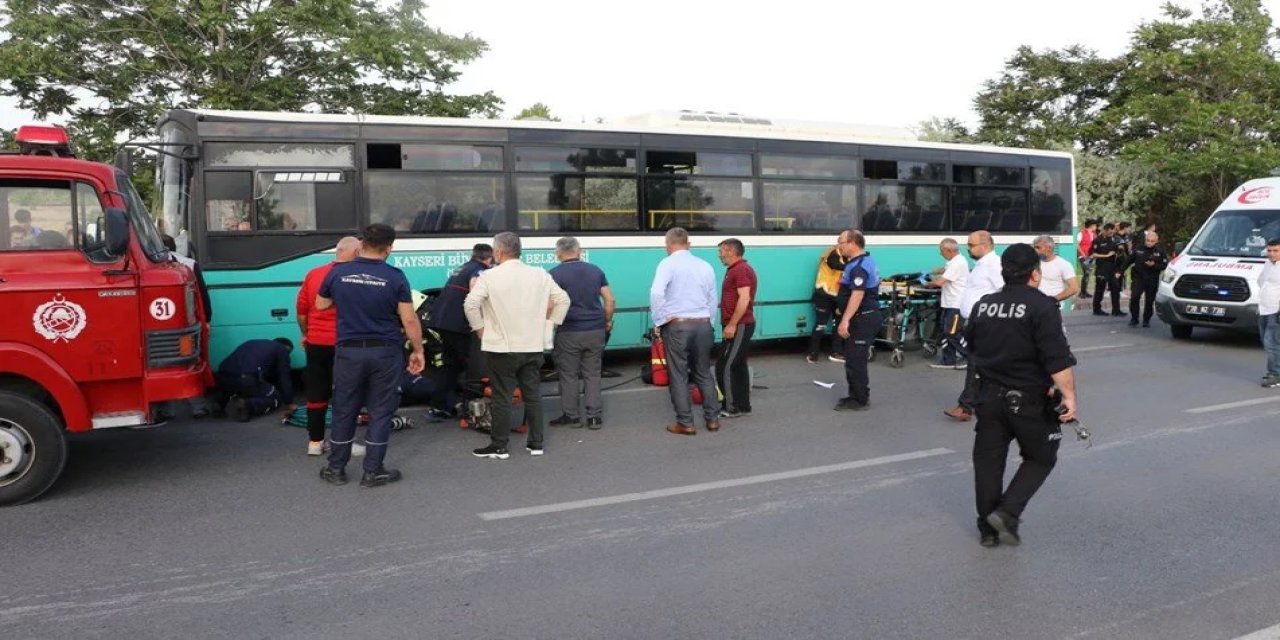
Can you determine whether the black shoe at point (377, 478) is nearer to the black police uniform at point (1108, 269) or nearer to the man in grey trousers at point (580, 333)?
the man in grey trousers at point (580, 333)

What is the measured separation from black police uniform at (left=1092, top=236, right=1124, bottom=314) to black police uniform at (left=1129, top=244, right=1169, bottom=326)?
1324mm

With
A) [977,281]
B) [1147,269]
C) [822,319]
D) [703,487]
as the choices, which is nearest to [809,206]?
[822,319]

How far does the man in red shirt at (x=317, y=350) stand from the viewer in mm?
7617

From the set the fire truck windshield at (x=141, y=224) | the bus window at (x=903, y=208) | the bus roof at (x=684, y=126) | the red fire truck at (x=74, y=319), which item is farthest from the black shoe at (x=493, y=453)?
the bus window at (x=903, y=208)

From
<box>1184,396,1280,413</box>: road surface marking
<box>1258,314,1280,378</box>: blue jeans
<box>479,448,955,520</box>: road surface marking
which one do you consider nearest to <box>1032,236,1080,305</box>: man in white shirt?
<box>1184,396,1280,413</box>: road surface marking

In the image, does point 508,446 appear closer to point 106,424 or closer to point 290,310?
point 106,424

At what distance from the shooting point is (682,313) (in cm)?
857

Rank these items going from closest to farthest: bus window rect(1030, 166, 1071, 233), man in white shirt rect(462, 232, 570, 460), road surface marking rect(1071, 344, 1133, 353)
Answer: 1. man in white shirt rect(462, 232, 570, 460)
2. road surface marking rect(1071, 344, 1133, 353)
3. bus window rect(1030, 166, 1071, 233)

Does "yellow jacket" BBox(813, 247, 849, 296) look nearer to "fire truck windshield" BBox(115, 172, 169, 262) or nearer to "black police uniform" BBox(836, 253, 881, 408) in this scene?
"black police uniform" BBox(836, 253, 881, 408)

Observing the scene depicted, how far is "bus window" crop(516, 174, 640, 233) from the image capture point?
1170 centimetres

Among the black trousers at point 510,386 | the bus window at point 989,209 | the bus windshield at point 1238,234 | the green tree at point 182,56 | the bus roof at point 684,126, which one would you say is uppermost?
the green tree at point 182,56

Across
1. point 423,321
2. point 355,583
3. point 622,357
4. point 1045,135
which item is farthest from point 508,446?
point 1045,135

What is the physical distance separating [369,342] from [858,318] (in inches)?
196

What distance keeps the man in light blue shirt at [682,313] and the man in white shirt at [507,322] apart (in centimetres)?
127
